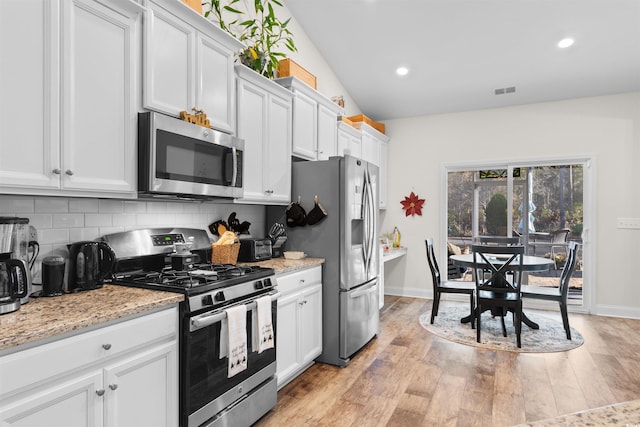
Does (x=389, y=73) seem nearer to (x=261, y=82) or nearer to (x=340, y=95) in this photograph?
(x=340, y=95)

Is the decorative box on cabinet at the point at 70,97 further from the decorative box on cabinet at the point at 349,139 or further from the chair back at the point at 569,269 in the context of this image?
the chair back at the point at 569,269

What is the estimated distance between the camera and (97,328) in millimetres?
1401

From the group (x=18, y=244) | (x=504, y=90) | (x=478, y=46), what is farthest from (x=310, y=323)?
(x=504, y=90)

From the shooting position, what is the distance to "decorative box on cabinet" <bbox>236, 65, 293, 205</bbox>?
2.79 m

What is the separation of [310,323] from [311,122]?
6.16ft

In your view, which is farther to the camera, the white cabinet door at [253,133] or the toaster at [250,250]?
the toaster at [250,250]

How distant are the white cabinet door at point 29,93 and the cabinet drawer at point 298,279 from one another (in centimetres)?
144

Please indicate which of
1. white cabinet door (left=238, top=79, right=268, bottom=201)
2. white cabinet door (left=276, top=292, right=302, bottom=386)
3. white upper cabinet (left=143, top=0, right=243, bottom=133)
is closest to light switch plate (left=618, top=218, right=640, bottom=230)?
white cabinet door (left=276, top=292, right=302, bottom=386)

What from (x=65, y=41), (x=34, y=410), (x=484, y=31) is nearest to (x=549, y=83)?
(x=484, y=31)

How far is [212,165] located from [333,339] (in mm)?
1724

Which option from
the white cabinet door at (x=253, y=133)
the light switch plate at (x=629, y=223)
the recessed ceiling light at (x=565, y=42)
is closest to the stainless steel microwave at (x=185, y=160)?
the white cabinet door at (x=253, y=133)

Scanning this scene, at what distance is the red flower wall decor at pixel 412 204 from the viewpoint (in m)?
5.66

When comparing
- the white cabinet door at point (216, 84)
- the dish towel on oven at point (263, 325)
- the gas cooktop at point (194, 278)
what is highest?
the white cabinet door at point (216, 84)

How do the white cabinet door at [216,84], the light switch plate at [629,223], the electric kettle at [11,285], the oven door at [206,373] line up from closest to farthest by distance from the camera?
1. the electric kettle at [11,285]
2. the oven door at [206,373]
3. the white cabinet door at [216,84]
4. the light switch plate at [629,223]
